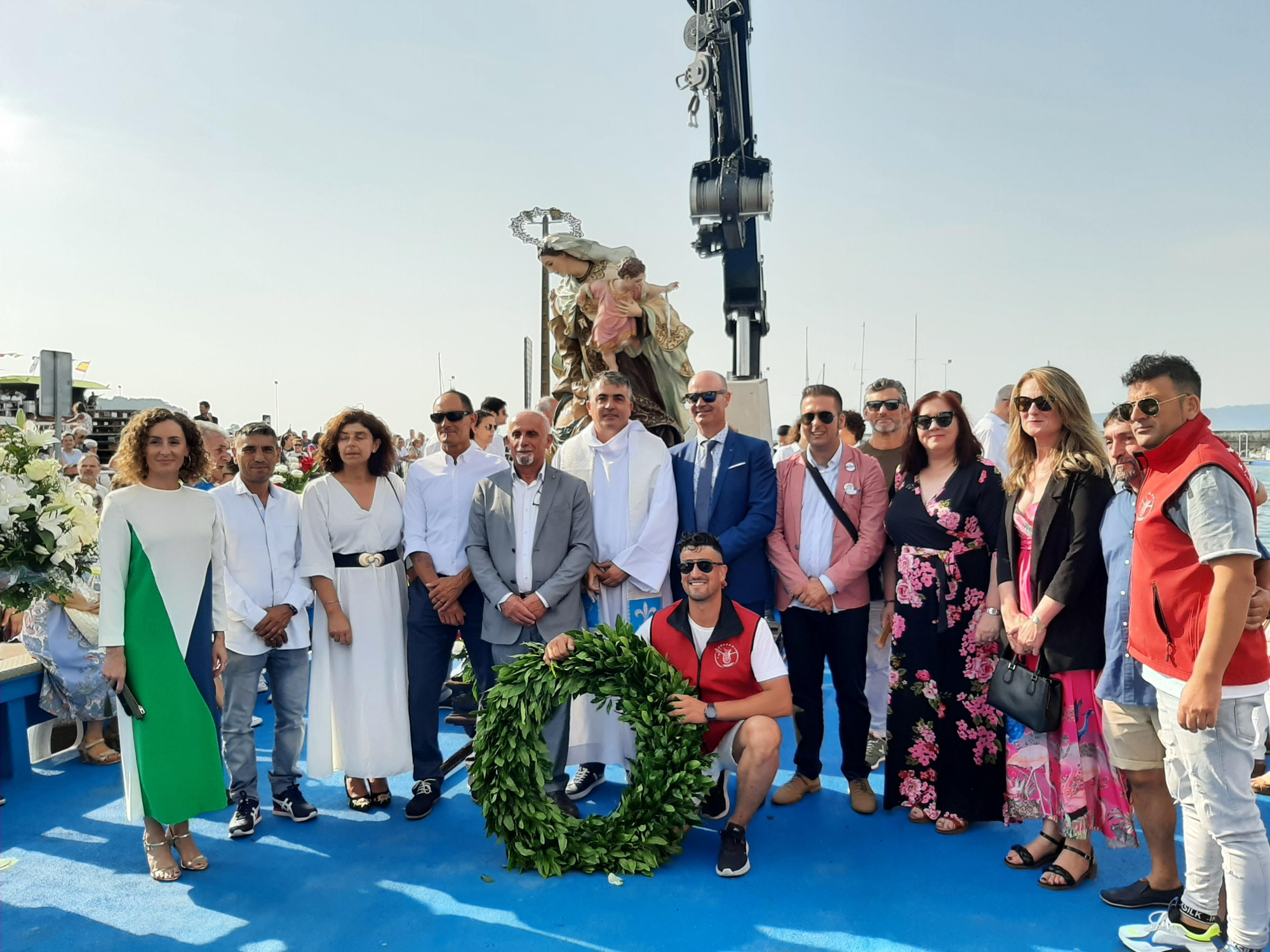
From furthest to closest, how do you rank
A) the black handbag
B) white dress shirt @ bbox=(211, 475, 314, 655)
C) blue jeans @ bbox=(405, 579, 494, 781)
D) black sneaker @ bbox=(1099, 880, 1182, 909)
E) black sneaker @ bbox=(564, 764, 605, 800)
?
black sneaker @ bbox=(564, 764, 605, 800)
blue jeans @ bbox=(405, 579, 494, 781)
white dress shirt @ bbox=(211, 475, 314, 655)
the black handbag
black sneaker @ bbox=(1099, 880, 1182, 909)

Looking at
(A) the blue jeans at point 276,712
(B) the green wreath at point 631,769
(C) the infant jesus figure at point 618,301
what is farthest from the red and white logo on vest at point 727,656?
(C) the infant jesus figure at point 618,301

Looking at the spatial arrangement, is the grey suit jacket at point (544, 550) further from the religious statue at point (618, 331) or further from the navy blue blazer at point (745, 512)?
the religious statue at point (618, 331)

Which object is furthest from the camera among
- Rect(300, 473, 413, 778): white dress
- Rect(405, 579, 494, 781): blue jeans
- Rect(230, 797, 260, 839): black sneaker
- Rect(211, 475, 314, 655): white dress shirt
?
Rect(405, 579, 494, 781): blue jeans

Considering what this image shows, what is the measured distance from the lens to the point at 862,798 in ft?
13.6

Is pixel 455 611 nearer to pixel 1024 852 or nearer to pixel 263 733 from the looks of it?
pixel 263 733

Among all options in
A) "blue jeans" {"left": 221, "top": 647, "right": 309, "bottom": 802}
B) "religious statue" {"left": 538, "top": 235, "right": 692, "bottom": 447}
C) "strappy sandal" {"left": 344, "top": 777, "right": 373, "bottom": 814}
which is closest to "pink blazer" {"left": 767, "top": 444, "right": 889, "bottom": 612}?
"religious statue" {"left": 538, "top": 235, "right": 692, "bottom": 447}

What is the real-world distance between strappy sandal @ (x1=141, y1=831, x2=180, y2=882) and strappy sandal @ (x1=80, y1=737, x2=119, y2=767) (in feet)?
5.26

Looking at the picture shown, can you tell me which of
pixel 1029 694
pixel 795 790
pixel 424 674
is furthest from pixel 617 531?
pixel 1029 694

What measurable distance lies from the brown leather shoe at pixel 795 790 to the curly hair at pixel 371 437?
2.64 m

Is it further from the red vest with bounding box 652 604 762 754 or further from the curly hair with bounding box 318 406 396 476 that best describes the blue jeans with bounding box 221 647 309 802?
the red vest with bounding box 652 604 762 754

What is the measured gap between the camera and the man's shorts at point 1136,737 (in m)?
3.08

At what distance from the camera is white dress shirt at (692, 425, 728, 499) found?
4.39 meters

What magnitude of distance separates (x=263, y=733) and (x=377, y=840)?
207 cm

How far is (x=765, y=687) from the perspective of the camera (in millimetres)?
3719
